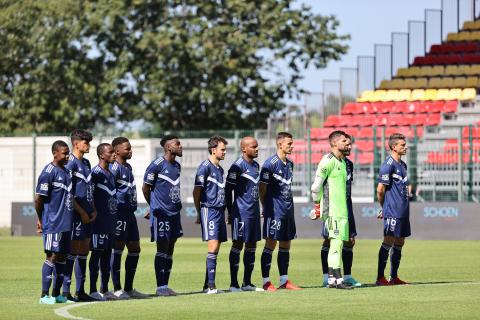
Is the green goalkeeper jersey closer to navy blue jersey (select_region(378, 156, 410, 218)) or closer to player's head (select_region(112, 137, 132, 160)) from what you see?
navy blue jersey (select_region(378, 156, 410, 218))

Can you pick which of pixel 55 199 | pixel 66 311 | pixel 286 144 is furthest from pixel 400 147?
pixel 66 311

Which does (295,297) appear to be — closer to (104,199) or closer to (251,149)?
(251,149)

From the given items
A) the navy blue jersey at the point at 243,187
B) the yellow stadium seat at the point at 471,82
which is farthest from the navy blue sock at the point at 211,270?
the yellow stadium seat at the point at 471,82

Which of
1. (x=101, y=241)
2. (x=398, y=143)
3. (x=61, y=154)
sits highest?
(x=398, y=143)

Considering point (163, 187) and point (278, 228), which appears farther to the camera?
point (278, 228)

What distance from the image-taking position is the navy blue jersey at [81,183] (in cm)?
1631

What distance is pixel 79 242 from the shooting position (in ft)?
54.0

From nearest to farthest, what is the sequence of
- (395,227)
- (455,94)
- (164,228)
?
(164,228), (395,227), (455,94)

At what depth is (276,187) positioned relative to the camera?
18.0 m

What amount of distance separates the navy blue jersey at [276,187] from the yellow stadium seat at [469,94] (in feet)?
84.7

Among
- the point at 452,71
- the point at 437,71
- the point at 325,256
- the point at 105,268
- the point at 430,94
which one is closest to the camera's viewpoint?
the point at 105,268

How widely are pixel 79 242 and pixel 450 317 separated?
16.1ft

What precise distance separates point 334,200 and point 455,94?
26.9 m

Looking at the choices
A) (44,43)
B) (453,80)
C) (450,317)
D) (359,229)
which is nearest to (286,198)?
(450,317)
